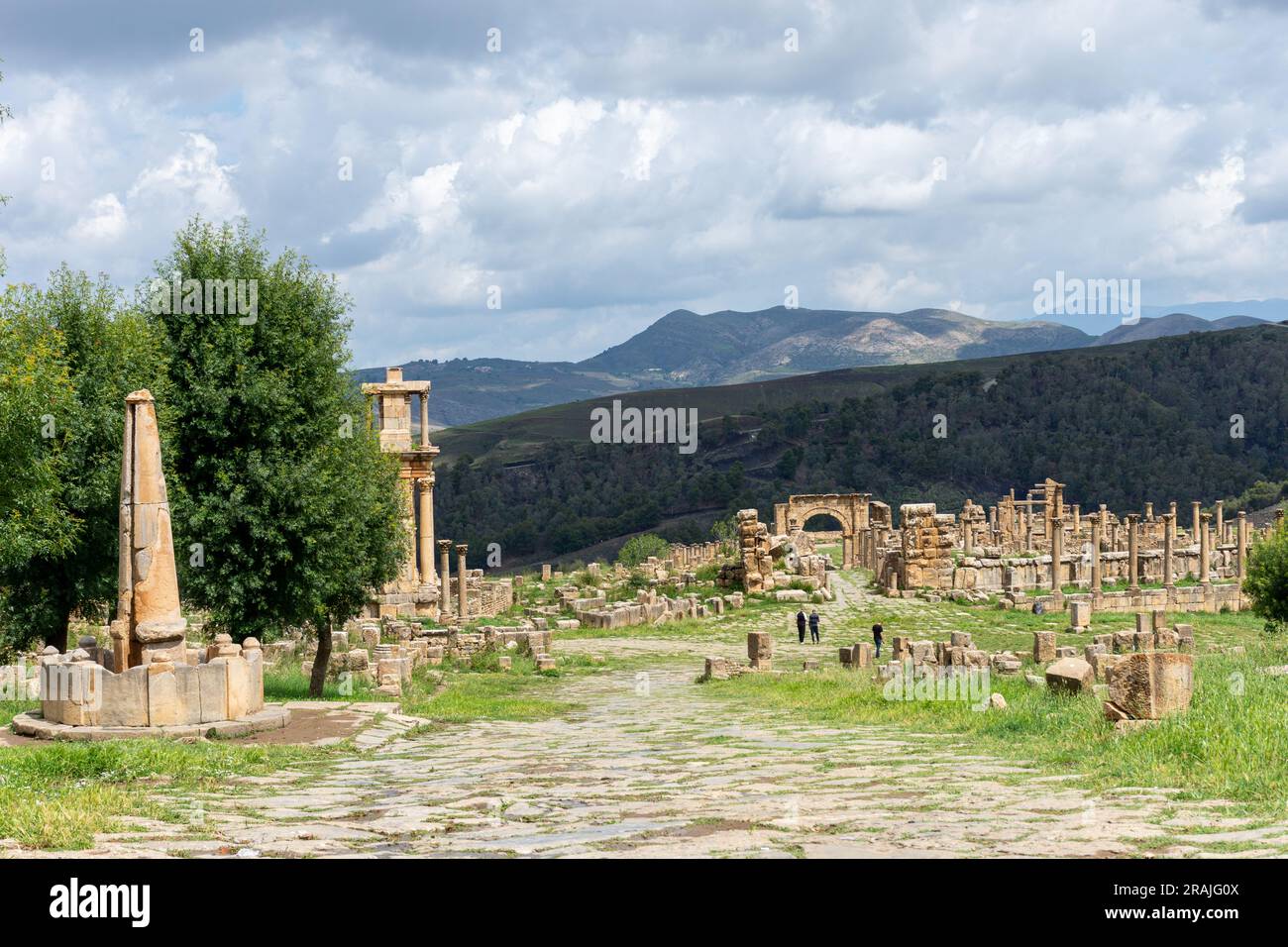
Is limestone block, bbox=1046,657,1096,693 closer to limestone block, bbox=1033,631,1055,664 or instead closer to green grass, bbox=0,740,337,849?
green grass, bbox=0,740,337,849

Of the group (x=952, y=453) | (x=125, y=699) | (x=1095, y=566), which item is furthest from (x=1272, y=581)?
(x=952, y=453)

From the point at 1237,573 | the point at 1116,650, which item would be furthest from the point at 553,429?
the point at 1116,650

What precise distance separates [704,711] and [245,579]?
701cm

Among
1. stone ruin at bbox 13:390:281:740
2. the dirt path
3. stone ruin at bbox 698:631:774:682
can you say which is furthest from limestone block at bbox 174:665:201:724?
stone ruin at bbox 698:631:774:682

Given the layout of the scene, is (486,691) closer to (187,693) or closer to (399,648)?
(399,648)

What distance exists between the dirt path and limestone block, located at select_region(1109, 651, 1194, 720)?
5.17 ft

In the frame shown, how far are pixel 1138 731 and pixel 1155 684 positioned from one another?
31.4 inches

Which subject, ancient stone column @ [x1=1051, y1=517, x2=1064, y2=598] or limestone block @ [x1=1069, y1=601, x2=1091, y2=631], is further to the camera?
ancient stone column @ [x1=1051, y1=517, x2=1064, y2=598]

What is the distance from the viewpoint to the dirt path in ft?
26.5

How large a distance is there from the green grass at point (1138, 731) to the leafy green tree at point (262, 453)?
23.0 feet

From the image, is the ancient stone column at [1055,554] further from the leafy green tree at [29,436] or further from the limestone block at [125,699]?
the limestone block at [125,699]

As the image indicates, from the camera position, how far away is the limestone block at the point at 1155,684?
1253 cm

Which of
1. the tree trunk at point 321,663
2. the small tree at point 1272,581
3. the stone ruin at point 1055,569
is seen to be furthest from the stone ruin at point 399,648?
the small tree at point 1272,581

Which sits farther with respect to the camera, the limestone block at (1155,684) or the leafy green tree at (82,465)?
the leafy green tree at (82,465)
